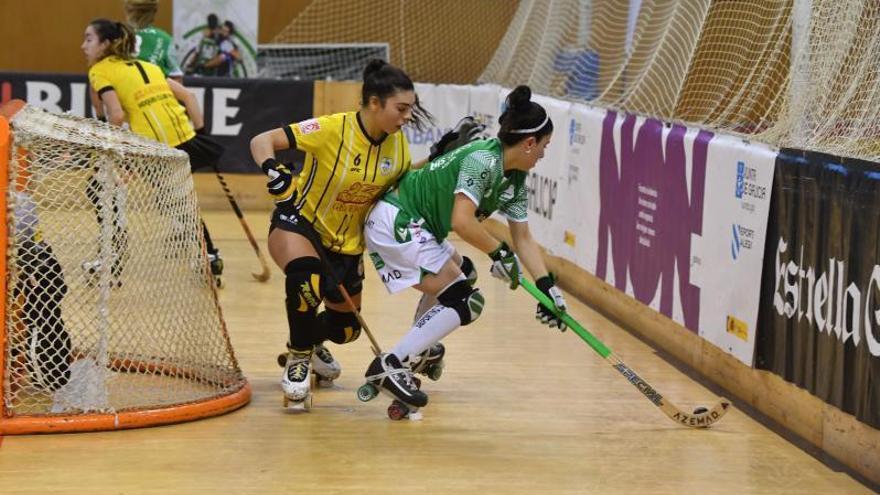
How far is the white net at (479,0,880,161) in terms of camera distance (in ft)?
19.7

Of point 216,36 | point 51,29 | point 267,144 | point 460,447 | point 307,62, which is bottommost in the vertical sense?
point 460,447

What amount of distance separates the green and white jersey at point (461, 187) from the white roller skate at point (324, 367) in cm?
80

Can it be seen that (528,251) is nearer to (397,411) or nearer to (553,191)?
(397,411)

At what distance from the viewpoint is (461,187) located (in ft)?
17.9

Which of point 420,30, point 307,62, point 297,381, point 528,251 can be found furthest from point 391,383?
point 420,30

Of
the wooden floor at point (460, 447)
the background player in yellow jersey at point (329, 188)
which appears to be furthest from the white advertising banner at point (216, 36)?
the background player in yellow jersey at point (329, 188)

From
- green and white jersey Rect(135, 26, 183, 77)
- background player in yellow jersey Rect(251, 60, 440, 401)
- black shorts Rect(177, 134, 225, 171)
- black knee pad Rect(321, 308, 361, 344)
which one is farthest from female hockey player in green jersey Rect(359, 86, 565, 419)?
green and white jersey Rect(135, 26, 183, 77)

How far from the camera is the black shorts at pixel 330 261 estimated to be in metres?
5.77

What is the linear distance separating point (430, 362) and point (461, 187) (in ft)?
3.11

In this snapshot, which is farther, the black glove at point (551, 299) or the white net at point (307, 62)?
the white net at point (307, 62)

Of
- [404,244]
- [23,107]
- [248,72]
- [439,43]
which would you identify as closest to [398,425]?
[404,244]

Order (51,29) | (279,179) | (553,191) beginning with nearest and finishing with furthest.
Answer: (279,179) < (553,191) < (51,29)

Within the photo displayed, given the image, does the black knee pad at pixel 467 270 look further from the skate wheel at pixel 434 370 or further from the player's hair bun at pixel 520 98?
the player's hair bun at pixel 520 98

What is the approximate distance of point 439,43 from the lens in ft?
48.5
